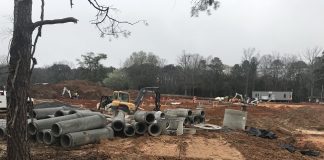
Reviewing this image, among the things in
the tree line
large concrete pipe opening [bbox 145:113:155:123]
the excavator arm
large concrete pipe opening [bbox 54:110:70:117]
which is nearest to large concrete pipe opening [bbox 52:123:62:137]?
large concrete pipe opening [bbox 54:110:70:117]

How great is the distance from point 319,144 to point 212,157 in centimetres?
809

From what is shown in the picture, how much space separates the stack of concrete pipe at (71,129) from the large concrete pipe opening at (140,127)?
1.56m

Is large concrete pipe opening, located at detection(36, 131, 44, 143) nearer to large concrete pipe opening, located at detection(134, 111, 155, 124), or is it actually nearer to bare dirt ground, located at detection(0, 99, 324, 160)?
bare dirt ground, located at detection(0, 99, 324, 160)

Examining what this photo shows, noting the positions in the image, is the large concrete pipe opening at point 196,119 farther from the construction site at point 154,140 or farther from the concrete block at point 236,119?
the concrete block at point 236,119

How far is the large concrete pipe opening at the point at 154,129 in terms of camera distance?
1894cm

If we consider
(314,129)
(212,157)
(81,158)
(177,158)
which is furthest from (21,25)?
(314,129)

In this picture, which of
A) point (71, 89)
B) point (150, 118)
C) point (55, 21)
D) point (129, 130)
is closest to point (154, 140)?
point (129, 130)

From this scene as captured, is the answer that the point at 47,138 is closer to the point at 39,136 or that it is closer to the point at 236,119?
the point at 39,136

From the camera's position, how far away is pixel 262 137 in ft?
69.4

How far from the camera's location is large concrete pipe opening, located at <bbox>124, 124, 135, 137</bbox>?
60.0ft

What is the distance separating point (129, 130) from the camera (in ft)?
60.5

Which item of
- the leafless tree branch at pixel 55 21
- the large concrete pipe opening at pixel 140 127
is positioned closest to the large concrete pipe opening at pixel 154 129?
the large concrete pipe opening at pixel 140 127

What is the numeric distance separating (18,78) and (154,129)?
13.2 metres

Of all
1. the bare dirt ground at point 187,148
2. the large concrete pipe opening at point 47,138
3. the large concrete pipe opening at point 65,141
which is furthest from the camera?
the large concrete pipe opening at point 47,138
